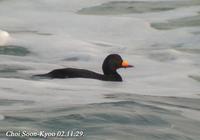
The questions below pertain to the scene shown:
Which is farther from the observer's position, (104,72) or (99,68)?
(99,68)

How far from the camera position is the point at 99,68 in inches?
584

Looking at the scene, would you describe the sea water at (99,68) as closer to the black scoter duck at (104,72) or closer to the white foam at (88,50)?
the white foam at (88,50)

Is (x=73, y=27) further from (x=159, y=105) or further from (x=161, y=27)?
(x=159, y=105)

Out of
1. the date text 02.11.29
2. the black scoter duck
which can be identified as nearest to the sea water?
the date text 02.11.29

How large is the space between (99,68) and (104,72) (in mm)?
716

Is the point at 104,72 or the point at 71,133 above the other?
the point at 71,133

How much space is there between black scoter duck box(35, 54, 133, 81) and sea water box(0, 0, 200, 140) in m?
0.14

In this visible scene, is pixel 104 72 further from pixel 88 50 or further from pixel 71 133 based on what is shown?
pixel 71 133

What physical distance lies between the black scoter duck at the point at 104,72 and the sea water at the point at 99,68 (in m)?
0.14

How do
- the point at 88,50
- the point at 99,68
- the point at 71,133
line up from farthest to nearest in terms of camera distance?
the point at 88,50, the point at 99,68, the point at 71,133

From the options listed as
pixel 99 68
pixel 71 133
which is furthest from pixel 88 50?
pixel 71 133

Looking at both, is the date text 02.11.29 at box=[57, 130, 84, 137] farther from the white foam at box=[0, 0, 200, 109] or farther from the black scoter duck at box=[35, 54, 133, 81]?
the black scoter duck at box=[35, 54, 133, 81]

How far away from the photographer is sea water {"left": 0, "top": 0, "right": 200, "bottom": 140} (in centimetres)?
967

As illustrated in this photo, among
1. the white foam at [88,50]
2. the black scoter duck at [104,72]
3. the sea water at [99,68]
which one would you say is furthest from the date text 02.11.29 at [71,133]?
the black scoter duck at [104,72]
